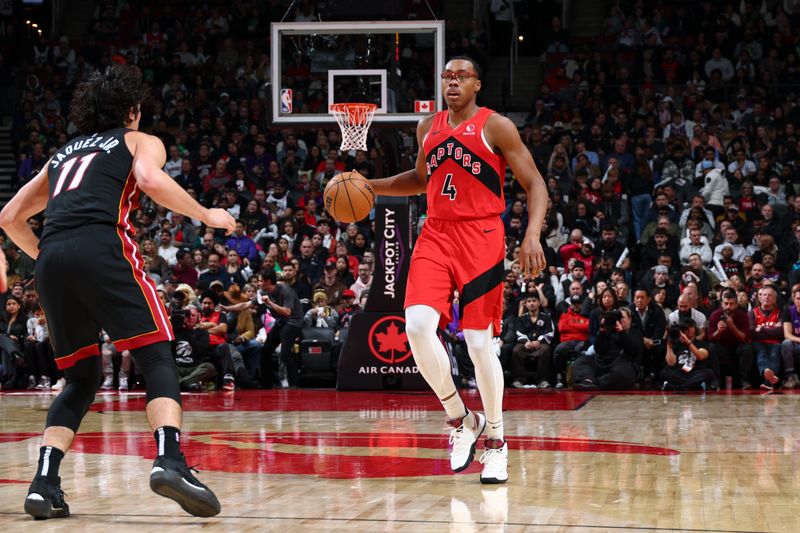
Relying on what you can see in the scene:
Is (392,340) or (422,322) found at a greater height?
(422,322)

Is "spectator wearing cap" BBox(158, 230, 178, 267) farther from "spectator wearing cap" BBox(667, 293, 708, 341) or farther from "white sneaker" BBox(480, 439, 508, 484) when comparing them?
"white sneaker" BBox(480, 439, 508, 484)

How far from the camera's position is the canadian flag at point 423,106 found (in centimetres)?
1109

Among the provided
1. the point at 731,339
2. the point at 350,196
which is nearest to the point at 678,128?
the point at 731,339

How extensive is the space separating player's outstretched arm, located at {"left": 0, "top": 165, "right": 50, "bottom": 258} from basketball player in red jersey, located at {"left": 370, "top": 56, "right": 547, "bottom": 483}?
1.73 metres

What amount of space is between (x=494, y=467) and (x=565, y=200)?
10965mm

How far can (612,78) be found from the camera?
60.9 ft

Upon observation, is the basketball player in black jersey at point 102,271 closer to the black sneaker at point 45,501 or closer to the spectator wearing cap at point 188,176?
the black sneaker at point 45,501

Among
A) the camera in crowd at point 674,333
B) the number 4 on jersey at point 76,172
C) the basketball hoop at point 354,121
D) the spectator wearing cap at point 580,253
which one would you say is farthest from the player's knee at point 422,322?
the spectator wearing cap at point 580,253

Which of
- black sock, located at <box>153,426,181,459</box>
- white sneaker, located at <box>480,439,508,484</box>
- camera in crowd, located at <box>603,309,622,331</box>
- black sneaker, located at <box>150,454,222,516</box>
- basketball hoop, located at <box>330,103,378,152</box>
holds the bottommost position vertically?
camera in crowd, located at <box>603,309,622,331</box>

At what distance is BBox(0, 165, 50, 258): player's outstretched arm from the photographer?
4.42 meters

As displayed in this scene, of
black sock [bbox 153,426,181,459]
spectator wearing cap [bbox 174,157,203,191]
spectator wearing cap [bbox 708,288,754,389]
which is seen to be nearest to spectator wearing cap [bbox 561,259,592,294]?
spectator wearing cap [bbox 708,288,754,389]

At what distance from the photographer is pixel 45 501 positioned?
394cm

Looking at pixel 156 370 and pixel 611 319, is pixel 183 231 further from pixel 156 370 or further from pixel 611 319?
pixel 156 370

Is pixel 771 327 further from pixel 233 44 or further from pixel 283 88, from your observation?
pixel 233 44
